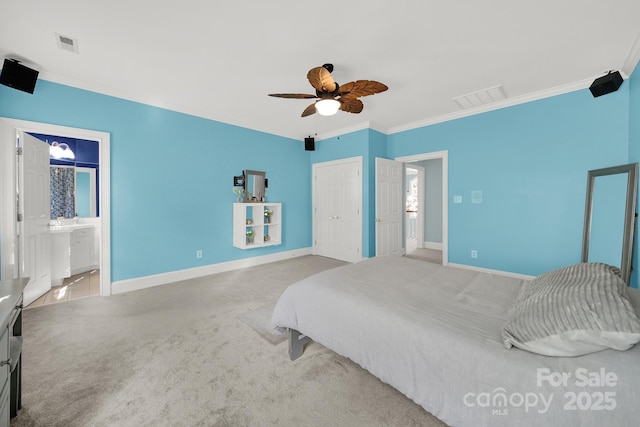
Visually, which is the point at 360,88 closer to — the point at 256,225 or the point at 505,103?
the point at 505,103

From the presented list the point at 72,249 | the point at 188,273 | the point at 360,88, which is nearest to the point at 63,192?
the point at 72,249

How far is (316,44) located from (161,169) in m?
2.78

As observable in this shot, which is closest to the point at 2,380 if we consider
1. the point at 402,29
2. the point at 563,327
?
the point at 563,327

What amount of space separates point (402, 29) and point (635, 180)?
8.91 ft

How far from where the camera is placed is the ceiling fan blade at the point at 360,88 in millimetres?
2273

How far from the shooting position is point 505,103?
11.6 ft

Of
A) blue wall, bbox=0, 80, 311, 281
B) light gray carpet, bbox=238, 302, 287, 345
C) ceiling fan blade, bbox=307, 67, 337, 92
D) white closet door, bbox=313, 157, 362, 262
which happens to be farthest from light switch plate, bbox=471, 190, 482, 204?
blue wall, bbox=0, 80, 311, 281

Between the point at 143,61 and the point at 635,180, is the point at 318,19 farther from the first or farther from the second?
the point at 635,180

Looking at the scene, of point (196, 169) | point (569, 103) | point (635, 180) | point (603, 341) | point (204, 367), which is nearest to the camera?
point (603, 341)

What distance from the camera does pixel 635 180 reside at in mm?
2408

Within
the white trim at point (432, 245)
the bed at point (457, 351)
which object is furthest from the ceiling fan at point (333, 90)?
the white trim at point (432, 245)

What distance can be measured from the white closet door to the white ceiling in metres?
1.73

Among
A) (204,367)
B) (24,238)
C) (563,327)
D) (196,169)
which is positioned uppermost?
(196,169)

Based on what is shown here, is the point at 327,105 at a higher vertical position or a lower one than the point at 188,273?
higher
